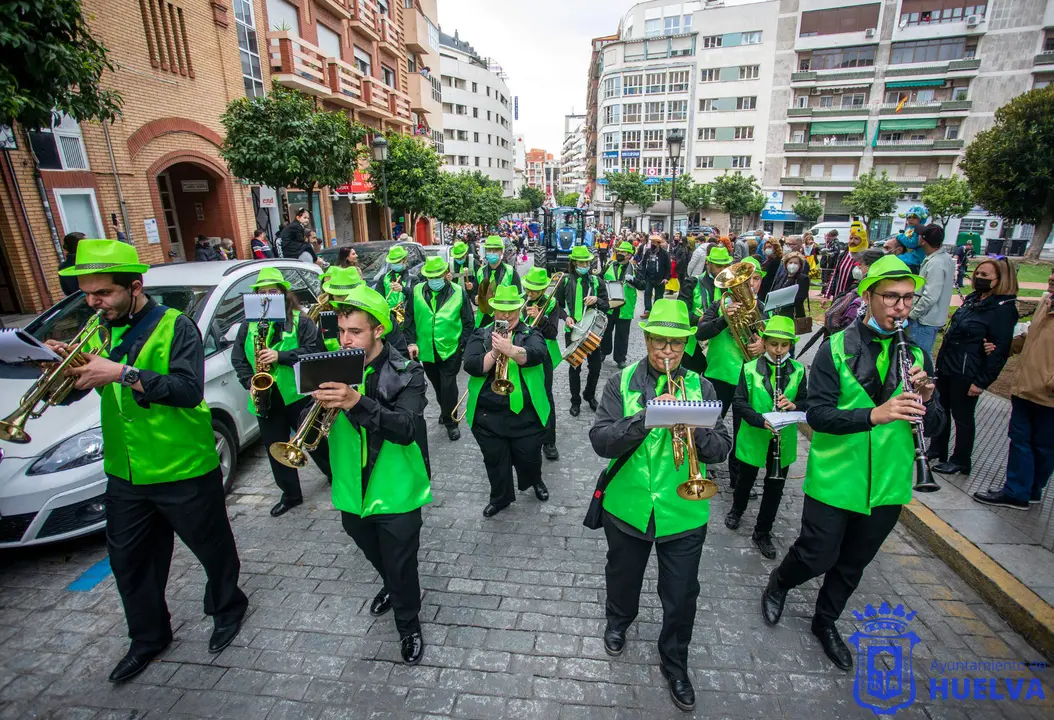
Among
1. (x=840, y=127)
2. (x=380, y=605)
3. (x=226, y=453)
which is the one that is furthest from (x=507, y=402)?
(x=840, y=127)

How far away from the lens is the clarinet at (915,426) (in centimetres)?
289

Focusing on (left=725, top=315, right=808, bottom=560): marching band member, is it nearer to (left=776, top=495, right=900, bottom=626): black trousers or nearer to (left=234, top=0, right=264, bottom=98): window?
(left=776, top=495, right=900, bottom=626): black trousers

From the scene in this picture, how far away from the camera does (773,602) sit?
357 centimetres

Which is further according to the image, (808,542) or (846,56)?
(846,56)

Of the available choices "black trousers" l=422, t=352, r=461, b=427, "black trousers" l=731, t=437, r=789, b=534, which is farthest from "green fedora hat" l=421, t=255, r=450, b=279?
"black trousers" l=731, t=437, r=789, b=534

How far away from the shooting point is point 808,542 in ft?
10.6

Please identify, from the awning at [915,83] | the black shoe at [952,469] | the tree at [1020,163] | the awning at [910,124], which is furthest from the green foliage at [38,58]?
the awning at [915,83]

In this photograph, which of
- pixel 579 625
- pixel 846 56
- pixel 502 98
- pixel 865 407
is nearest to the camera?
pixel 865 407

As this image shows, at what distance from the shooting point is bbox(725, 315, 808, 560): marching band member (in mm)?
4117

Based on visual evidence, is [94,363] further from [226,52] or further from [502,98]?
[502,98]

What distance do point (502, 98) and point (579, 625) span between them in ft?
256

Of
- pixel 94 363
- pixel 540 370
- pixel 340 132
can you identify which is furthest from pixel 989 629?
pixel 340 132

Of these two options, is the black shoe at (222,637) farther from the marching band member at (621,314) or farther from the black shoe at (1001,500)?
the marching band member at (621,314)

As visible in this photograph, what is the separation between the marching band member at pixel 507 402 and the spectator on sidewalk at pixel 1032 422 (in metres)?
4.02
